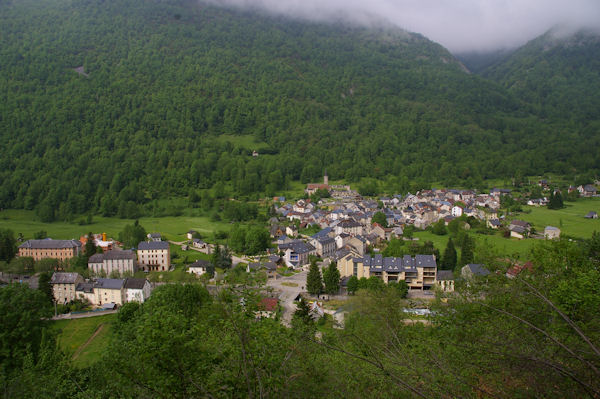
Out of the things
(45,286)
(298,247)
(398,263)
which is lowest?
(45,286)

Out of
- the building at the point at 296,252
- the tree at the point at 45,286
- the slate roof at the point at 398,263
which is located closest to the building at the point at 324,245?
the building at the point at 296,252

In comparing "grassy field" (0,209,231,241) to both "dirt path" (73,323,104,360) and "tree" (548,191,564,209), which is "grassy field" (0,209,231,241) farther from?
"tree" (548,191,564,209)

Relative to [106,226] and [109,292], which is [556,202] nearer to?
[109,292]

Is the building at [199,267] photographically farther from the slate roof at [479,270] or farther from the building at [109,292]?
the slate roof at [479,270]

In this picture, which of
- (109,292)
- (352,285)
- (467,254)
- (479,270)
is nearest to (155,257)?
(109,292)

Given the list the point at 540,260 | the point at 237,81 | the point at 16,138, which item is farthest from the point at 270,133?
the point at 540,260

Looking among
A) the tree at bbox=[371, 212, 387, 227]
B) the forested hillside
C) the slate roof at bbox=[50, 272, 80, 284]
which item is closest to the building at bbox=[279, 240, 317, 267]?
the tree at bbox=[371, 212, 387, 227]
